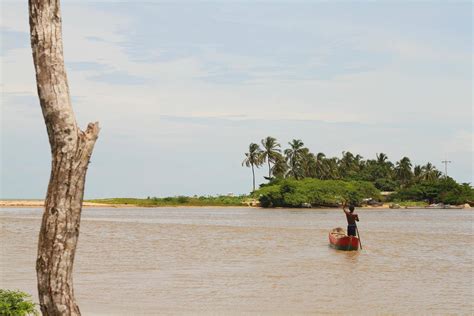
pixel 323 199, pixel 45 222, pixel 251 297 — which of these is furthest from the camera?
pixel 323 199

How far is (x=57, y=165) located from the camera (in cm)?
542

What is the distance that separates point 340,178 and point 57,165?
110 m

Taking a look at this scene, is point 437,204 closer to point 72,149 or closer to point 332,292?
point 332,292

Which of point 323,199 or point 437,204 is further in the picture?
point 437,204

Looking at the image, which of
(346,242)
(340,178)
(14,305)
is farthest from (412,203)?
(14,305)

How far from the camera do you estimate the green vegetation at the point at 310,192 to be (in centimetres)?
9500

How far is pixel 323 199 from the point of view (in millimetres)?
96750

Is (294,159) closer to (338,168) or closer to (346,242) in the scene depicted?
(338,168)

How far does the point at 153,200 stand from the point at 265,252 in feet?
283

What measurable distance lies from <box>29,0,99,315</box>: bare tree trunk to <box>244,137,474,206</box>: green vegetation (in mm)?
89743

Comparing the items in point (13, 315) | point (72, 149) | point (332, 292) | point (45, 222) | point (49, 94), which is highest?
point (49, 94)

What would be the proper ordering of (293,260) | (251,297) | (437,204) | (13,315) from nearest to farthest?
(13,315)
(251,297)
(293,260)
(437,204)

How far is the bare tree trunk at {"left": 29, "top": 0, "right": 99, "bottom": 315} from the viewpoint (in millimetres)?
5348

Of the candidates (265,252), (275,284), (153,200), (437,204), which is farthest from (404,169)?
(275,284)
